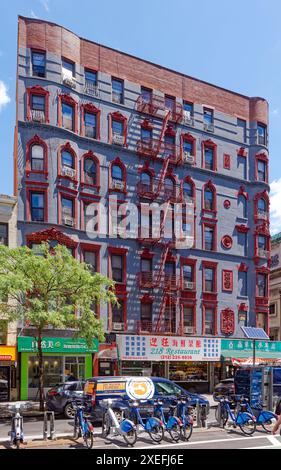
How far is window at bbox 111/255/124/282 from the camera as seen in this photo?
125 ft

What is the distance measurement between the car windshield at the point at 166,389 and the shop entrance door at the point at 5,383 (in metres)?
14.5

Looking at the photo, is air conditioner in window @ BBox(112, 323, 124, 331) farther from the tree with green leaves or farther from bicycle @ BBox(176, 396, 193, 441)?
bicycle @ BBox(176, 396, 193, 441)

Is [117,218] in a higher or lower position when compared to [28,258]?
higher

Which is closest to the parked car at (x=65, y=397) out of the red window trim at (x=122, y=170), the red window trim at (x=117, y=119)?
the red window trim at (x=122, y=170)

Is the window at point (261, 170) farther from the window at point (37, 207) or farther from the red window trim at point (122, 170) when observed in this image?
the window at point (37, 207)

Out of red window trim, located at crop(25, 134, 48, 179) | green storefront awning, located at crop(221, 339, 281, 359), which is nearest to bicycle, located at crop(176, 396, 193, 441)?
red window trim, located at crop(25, 134, 48, 179)

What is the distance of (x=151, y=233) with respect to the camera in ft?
130

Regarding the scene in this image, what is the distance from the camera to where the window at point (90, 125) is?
38.4 meters

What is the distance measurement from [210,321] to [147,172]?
1214 cm

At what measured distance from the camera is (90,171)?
38031 millimetres

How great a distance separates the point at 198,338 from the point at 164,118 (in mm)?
16349

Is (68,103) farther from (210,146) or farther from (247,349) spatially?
(247,349)

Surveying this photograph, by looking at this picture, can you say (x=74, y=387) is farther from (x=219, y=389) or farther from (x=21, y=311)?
(x=219, y=389)
